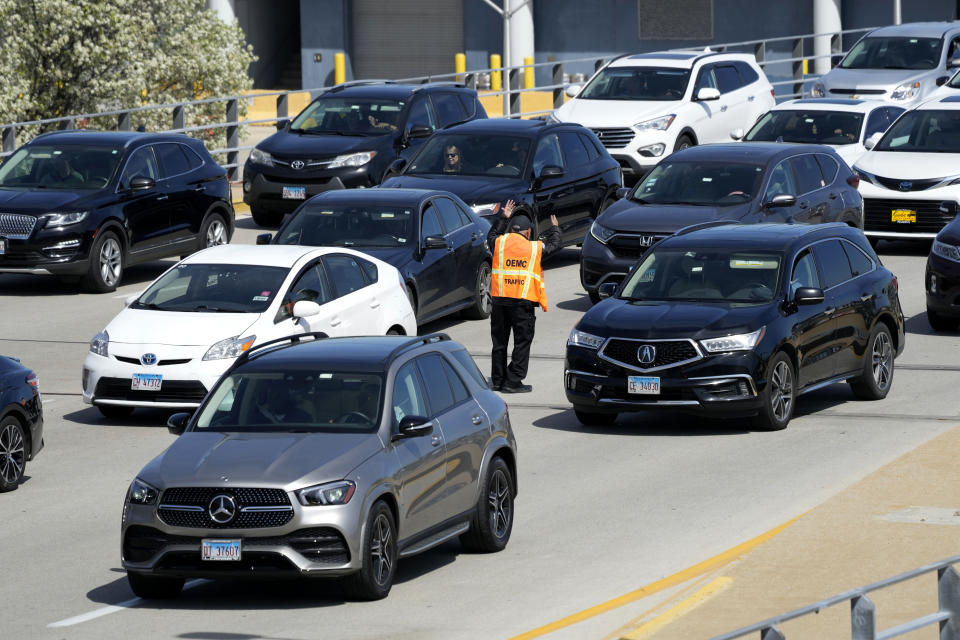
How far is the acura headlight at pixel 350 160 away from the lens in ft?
91.5

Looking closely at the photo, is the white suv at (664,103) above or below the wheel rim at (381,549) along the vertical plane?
above

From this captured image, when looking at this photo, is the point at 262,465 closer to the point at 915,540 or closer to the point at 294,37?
the point at 915,540

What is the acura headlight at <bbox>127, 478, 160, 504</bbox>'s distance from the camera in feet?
36.2

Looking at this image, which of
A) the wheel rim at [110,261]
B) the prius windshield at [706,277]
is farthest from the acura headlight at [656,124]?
the prius windshield at [706,277]

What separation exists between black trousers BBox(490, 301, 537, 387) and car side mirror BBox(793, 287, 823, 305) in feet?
9.73

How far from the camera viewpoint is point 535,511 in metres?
13.6

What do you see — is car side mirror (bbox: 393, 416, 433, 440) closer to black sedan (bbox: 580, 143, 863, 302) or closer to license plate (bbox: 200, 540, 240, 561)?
license plate (bbox: 200, 540, 240, 561)

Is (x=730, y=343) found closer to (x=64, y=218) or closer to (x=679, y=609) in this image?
(x=679, y=609)

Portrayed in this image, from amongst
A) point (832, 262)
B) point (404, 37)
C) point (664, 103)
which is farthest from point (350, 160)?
point (404, 37)

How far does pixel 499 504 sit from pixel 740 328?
4398 millimetres

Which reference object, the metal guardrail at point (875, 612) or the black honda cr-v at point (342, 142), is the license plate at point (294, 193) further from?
the metal guardrail at point (875, 612)

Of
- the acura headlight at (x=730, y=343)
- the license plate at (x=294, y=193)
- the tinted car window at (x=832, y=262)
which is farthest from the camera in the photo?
the license plate at (x=294, y=193)

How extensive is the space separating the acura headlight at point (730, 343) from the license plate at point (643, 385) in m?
0.52

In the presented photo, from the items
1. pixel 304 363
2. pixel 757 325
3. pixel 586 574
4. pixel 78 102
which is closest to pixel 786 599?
pixel 586 574
